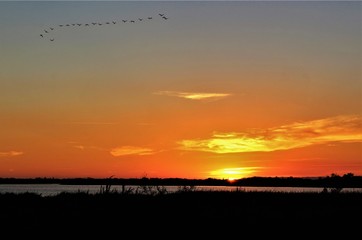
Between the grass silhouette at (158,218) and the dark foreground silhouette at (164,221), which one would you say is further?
the grass silhouette at (158,218)

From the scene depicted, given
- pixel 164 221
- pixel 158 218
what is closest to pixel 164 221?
pixel 164 221

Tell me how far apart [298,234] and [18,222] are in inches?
480

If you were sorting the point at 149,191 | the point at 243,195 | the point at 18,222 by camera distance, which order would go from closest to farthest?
the point at 18,222, the point at 149,191, the point at 243,195

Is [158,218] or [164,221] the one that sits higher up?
[158,218]

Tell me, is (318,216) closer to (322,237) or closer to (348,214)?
(348,214)

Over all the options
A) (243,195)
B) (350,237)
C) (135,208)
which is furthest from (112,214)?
(243,195)

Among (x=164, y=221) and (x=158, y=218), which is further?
(x=158, y=218)

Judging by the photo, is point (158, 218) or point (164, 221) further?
point (158, 218)

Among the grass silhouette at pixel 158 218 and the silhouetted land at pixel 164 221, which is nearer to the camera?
the silhouetted land at pixel 164 221

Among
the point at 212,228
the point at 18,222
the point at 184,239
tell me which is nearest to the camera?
the point at 184,239

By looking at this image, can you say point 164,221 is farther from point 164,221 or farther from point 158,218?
point 158,218

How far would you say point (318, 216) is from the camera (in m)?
26.4

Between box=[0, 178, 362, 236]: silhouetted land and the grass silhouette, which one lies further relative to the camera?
the grass silhouette

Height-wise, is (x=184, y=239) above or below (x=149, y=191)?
below
